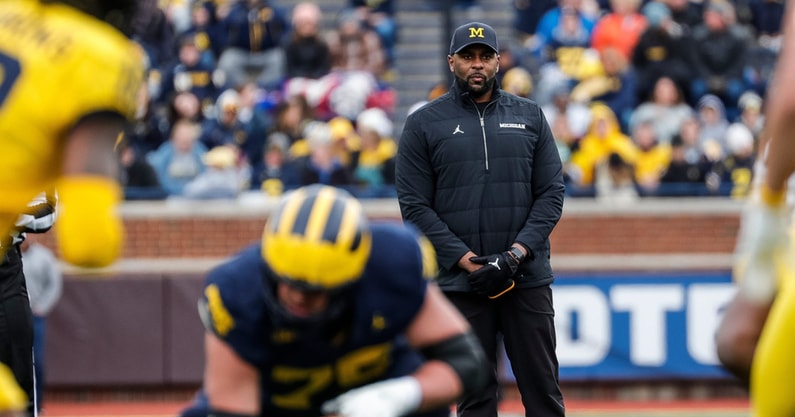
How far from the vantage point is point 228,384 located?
14.9 feet

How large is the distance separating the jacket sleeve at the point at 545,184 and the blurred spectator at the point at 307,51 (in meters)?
7.41

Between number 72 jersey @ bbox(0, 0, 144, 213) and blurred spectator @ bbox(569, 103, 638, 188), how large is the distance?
9.00m

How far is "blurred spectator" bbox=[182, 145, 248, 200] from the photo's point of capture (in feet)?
40.3

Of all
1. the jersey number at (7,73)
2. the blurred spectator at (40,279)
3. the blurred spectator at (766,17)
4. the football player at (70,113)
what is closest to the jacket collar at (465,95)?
the football player at (70,113)

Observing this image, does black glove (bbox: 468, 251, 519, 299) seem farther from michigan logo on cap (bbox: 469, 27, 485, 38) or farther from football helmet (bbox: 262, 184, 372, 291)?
football helmet (bbox: 262, 184, 372, 291)

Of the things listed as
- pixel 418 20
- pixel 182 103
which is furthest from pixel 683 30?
pixel 182 103

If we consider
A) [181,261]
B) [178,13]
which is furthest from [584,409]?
[178,13]

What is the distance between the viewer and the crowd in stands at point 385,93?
1287cm

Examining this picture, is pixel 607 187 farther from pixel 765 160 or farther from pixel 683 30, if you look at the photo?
pixel 765 160

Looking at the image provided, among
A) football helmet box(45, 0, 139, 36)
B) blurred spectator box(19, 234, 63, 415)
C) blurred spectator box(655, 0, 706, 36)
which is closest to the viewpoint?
football helmet box(45, 0, 139, 36)

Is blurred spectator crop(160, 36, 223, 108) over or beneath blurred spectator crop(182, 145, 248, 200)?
over

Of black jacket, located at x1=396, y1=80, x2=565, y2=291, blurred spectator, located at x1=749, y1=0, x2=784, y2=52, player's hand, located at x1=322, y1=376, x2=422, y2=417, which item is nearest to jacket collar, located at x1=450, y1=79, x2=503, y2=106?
black jacket, located at x1=396, y1=80, x2=565, y2=291

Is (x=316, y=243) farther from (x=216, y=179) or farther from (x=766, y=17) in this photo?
(x=766, y=17)

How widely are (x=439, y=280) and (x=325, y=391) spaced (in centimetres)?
248
